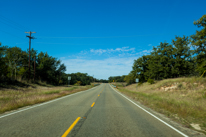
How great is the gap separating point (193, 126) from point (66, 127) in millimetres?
5204

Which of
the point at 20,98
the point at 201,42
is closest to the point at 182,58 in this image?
the point at 201,42

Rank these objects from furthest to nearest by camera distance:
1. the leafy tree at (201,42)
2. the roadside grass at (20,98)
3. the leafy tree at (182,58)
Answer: the leafy tree at (182,58)
the leafy tree at (201,42)
the roadside grass at (20,98)

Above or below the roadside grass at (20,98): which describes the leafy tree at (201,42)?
above

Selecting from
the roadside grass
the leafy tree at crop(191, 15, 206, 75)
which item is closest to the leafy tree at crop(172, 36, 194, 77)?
the leafy tree at crop(191, 15, 206, 75)

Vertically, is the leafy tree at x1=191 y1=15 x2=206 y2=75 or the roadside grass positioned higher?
the leafy tree at x1=191 y1=15 x2=206 y2=75

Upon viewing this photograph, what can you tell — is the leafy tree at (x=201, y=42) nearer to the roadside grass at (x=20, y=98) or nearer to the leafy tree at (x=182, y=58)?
the leafy tree at (x=182, y=58)

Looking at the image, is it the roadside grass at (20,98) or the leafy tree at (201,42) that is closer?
the roadside grass at (20,98)

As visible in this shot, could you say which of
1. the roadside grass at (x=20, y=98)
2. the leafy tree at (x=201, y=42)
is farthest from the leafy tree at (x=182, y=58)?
the roadside grass at (x=20, y=98)

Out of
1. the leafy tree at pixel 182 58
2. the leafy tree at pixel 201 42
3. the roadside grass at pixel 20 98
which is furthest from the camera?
the leafy tree at pixel 182 58

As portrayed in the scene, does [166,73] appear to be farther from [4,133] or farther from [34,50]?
[34,50]

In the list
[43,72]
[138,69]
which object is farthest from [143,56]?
[43,72]

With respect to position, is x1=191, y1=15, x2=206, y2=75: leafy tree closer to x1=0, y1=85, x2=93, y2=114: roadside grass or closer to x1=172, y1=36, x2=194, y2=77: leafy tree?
x1=172, y1=36, x2=194, y2=77: leafy tree

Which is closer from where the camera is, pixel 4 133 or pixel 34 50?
pixel 4 133

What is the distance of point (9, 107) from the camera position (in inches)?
349
